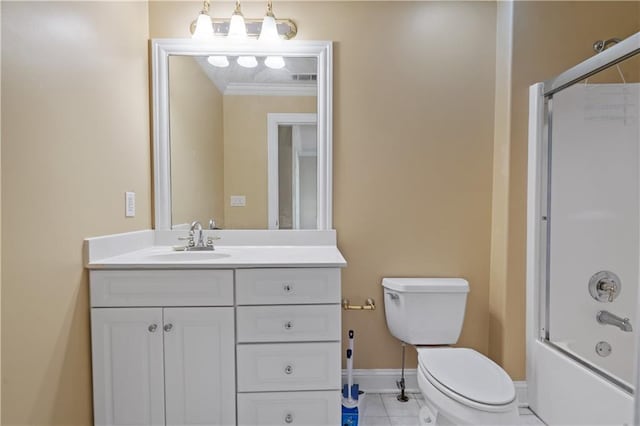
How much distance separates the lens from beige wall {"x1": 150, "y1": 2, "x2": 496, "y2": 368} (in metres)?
1.71

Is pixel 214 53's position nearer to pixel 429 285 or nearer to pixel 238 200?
pixel 238 200

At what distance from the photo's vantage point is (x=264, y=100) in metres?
1.74

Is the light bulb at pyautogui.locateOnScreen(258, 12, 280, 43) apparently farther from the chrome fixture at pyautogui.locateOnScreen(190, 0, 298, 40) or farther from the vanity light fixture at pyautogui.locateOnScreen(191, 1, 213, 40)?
the vanity light fixture at pyautogui.locateOnScreen(191, 1, 213, 40)

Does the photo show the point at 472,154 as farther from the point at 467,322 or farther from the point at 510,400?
the point at 510,400

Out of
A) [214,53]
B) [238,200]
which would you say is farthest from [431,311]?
[214,53]

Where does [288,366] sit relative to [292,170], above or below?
below

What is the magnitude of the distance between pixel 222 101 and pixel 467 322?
1826 millimetres

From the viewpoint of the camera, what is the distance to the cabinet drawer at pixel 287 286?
4.14 feet

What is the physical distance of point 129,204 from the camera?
59.2 inches

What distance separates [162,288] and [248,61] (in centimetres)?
123

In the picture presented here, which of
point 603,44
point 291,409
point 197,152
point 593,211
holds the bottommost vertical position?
point 291,409

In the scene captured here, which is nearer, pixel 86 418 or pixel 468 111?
pixel 86 418

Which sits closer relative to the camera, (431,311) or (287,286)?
(287,286)

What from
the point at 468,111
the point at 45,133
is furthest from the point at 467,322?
the point at 45,133
